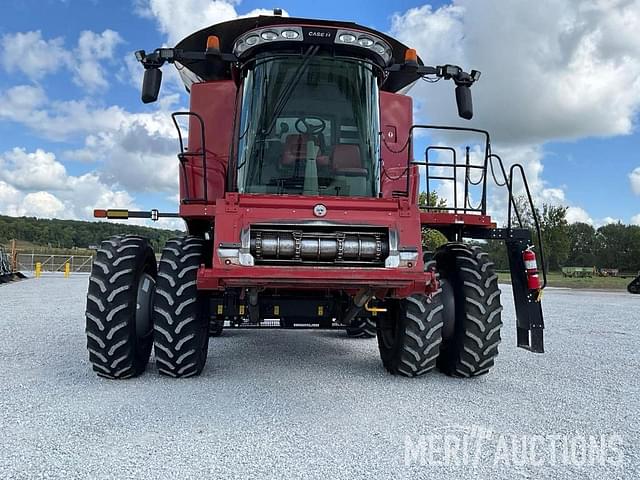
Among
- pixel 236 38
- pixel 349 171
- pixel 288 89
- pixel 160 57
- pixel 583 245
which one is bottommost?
pixel 349 171

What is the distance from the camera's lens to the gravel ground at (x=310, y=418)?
3.63 m

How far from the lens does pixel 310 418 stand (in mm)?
4684

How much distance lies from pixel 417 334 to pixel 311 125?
2.33m

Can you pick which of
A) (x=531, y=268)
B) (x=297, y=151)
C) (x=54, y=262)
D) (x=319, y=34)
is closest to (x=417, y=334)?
(x=531, y=268)

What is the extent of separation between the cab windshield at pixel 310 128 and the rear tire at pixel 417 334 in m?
1.23

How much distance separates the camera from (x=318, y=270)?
16.5 feet

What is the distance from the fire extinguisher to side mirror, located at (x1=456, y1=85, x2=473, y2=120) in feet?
5.24

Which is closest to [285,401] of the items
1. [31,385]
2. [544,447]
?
[544,447]

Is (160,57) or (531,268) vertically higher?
(160,57)

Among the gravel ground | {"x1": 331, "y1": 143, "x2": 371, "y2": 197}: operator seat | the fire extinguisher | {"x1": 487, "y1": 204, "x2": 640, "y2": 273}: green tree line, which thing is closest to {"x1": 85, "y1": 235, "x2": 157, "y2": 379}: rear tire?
the gravel ground

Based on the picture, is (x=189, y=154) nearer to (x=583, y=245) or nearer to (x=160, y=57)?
(x=160, y=57)

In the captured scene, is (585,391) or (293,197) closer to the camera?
(293,197)

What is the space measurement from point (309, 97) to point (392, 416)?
315 centimetres

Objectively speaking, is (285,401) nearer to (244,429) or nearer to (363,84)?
(244,429)
